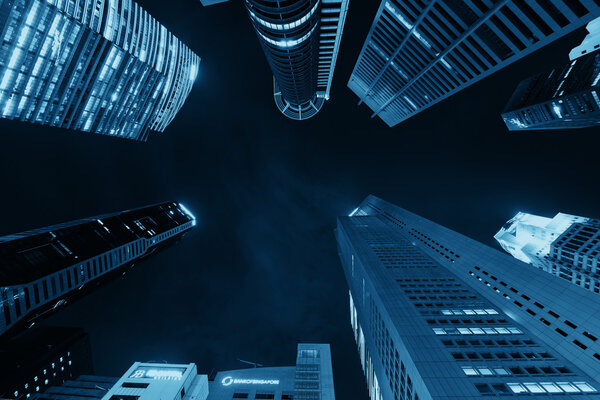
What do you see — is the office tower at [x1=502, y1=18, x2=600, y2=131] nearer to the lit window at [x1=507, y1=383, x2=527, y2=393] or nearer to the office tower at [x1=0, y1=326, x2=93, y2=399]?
the lit window at [x1=507, y1=383, x2=527, y2=393]

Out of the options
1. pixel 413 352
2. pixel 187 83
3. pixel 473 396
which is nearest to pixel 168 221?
pixel 187 83

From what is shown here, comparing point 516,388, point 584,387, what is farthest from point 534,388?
point 584,387

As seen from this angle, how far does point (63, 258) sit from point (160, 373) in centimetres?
4956

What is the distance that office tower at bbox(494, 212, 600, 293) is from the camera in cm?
10800

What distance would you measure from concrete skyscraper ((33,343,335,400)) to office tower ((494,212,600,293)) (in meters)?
110

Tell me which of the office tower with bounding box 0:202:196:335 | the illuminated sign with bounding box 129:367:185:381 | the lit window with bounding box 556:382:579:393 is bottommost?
the illuminated sign with bounding box 129:367:185:381

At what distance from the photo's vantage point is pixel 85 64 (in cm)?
8694

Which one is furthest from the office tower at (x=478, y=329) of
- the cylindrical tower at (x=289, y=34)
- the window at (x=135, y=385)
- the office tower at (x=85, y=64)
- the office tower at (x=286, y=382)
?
the office tower at (x=85, y=64)

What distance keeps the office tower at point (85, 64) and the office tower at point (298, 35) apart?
171 ft

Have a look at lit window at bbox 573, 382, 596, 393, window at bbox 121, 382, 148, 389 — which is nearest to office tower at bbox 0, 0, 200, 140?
window at bbox 121, 382, 148, 389

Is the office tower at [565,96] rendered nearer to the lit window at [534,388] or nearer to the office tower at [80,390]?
the lit window at [534,388]

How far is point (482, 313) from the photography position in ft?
195

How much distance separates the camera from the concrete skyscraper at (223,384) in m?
65.4

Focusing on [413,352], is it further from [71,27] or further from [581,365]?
[71,27]
